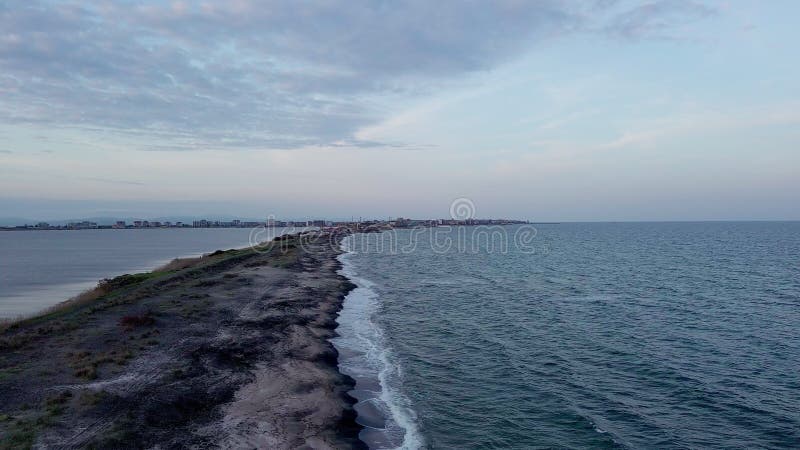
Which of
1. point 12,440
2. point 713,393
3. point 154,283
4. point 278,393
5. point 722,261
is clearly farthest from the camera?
point 722,261

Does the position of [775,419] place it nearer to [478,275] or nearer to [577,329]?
[577,329]

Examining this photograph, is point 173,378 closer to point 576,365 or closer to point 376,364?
point 376,364

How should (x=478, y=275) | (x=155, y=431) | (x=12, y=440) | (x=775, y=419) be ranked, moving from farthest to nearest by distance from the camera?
(x=478, y=275) → (x=775, y=419) → (x=155, y=431) → (x=12, y=440)

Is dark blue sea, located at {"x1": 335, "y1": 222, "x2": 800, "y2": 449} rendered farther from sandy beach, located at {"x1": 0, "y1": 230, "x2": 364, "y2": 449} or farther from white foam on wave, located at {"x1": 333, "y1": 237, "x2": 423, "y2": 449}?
sandy beach, located at {"x1": 0, "y1": 230, "x2": 364, "y2": 449}

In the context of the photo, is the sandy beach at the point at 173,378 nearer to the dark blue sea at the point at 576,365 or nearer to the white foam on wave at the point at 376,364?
the white foam on wave at the point at 376,364

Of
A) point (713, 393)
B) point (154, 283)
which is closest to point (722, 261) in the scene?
point (713, 393)

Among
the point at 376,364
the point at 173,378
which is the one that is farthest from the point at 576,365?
the point at 173,378
